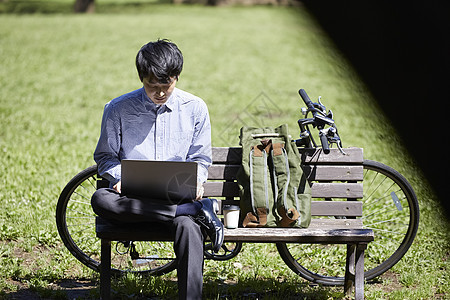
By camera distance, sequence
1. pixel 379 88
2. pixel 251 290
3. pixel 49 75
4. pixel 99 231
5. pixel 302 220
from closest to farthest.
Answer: pixel 379 88
pixel 99 231
pixel 302 220
pixel 251 290
pixel 49 75

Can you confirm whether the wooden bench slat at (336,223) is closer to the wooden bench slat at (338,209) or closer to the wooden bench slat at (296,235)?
the wooden bench slat at (338,209)

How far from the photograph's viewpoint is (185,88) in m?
11.1

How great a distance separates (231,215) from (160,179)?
0.54m

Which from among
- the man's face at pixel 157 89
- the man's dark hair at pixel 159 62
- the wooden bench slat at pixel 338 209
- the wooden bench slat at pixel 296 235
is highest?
the man's dark hair at pixel 159 62

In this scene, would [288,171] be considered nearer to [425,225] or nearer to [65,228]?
[65,228]

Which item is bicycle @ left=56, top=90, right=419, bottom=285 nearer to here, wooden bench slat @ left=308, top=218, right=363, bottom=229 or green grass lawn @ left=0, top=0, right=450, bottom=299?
green grass lawn @ left=0, top=0, right=450, bottom=299

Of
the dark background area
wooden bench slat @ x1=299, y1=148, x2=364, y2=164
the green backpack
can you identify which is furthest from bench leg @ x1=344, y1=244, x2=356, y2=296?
the dark background area

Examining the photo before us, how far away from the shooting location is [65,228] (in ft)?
13.8

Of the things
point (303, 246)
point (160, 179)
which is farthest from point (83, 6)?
point (160, 179)

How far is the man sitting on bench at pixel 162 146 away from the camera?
3.41 meters

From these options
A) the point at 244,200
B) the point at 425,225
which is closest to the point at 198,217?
the point at 244,200

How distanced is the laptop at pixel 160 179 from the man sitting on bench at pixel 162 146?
0.05 meters

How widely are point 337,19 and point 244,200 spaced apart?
2383mm

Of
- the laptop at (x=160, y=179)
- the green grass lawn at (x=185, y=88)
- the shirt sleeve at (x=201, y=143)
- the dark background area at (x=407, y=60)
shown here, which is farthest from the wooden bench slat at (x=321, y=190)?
the dark background area at (x=407, y=60)
